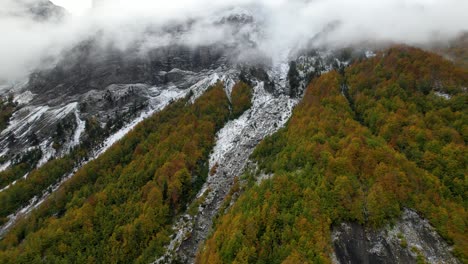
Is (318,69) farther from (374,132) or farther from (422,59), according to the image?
(374,132)

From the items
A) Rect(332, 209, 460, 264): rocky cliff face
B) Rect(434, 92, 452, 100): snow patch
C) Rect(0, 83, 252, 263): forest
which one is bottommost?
Rect(0, 83, 252, 263): forest

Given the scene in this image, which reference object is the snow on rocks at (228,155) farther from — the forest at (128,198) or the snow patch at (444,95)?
the snow patch at (444,95)

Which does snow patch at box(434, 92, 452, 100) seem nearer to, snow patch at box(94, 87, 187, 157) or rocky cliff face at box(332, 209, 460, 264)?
rocky cliff face at box(332, 209, 460, 264)

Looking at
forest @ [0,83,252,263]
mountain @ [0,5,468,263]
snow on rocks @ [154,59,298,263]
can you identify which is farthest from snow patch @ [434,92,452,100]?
forest @ [0,83,252,263]

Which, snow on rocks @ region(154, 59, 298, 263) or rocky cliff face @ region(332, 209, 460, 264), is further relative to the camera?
snow on rocks @ region(154, 59, 298, 263)

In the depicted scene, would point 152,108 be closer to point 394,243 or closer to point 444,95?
point 394,243

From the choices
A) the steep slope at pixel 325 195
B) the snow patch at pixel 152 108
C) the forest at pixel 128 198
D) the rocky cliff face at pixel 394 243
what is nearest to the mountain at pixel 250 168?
the rocky cliff face at pixel 394 243

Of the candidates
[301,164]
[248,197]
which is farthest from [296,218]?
[301,164]
